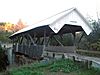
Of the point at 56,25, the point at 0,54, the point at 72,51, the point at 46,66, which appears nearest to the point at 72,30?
the point at 72,51

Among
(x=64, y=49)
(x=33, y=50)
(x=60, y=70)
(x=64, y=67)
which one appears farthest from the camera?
(x=33, y=50)

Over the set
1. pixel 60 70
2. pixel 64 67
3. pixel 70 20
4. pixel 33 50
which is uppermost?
pixel 70 20

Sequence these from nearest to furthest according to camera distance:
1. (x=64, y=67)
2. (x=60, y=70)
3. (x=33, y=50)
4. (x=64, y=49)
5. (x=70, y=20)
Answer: (x=60, y=70)
(x=64, y=67)
(x=70, y=20)
(x=64, y=49)
(x=33, y=50)

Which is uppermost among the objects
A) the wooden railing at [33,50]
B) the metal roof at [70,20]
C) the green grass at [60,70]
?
the metal roof at [70,20]

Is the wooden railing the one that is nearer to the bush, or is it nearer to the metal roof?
the metal roof

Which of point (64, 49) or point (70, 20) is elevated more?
point (70, 20)

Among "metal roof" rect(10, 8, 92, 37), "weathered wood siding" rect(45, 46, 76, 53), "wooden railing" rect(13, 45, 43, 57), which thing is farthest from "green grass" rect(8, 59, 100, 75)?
"weathered wood siding" rect(45, 46, 76, 53)

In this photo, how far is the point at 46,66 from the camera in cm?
1174

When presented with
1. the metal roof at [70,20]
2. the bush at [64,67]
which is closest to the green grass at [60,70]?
the bush at [64,67]

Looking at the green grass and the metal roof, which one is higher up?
the metal roof

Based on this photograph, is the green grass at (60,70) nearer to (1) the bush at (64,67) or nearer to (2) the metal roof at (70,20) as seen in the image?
(1) the bush at (64,67)

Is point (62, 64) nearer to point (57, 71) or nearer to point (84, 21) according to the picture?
point (57, 71)

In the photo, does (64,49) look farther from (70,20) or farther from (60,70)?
(60,70)

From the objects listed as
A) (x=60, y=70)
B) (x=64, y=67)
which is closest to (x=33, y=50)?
(x=64, y=67)
